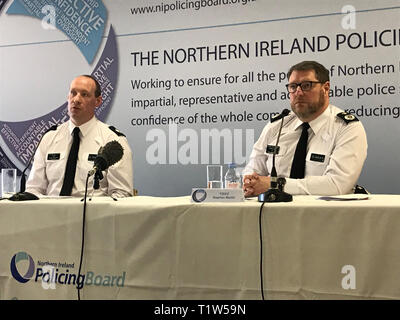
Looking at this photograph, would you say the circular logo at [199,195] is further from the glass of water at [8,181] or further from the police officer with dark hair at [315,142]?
the glass of water at [8,181]

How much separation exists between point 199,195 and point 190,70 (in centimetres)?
251

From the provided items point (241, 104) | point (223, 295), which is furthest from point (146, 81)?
point (223, 295)

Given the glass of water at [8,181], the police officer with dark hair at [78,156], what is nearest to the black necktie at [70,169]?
the police officer with dark hair at [78,156]

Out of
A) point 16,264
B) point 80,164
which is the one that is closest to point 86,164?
point 80,164

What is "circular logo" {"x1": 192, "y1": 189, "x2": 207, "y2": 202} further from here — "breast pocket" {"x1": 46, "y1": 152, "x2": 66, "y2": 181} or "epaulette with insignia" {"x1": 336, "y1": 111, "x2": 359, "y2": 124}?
"breast pocket" {"x1": 46, "y1": 152, "x2": 66, "y2": 181}

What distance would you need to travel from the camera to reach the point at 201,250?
6.43 ft

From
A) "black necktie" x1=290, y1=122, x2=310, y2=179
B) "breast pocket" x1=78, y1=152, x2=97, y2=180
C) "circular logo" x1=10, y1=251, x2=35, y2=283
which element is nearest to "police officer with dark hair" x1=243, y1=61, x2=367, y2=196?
"black necktie" x1=290, y1=122, x2=310, y2=179

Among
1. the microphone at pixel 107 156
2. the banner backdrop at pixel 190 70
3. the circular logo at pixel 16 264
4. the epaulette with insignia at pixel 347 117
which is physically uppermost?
the banner backdrop at pixel 190 70

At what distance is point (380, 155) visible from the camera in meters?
3.89

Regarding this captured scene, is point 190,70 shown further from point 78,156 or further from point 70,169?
point 70,169

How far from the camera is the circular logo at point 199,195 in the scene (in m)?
2.02

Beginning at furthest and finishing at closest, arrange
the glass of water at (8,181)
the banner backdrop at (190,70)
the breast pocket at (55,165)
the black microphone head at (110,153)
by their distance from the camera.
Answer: the banner backdrop at (190,70) → the breast pocket at (55,165) → the glass of water at (8,181) → the black microphone head at (110,153)

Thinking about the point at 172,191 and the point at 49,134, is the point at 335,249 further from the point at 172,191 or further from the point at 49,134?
the point at 172,191
